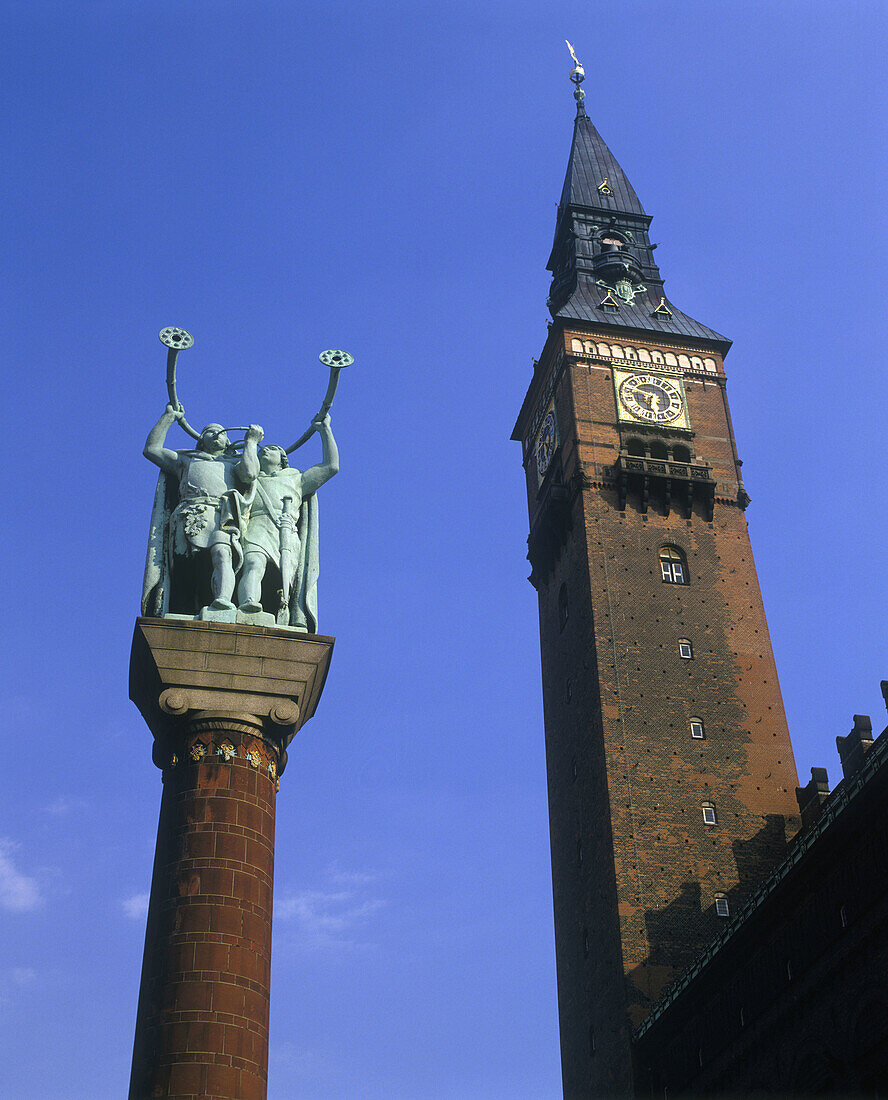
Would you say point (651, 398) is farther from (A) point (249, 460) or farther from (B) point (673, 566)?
(A) point (249, 460)

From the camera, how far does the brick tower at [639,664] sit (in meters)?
43.8

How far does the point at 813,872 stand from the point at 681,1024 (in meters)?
8.85

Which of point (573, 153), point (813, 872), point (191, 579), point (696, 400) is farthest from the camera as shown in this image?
point (573, 153)

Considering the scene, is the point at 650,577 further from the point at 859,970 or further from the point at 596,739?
the point at 859,970

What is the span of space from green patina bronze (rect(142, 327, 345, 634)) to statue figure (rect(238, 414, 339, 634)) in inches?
0.6

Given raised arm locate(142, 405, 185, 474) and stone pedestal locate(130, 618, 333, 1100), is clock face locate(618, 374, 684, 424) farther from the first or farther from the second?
stone pedestal locate(130, 618, 333, 1100)

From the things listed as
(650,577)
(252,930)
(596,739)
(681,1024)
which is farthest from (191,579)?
(650,577)

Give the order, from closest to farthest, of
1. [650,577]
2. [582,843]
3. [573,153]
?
[582,843] → [650,577] → [573,153]

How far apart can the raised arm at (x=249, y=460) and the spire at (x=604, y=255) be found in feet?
132

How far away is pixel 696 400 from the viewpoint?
193 ft

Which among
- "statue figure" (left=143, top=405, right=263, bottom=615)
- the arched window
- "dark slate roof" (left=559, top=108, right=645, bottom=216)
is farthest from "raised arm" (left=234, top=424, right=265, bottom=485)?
"dark slate roof" (left=559, top=108, right=645, bottom=216)

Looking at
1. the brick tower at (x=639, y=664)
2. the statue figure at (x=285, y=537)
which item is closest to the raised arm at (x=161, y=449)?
the statue figure at (x=285, y=537)

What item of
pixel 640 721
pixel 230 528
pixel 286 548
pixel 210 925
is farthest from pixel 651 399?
pixel 210 925

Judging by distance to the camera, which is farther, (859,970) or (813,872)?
(813,872)
